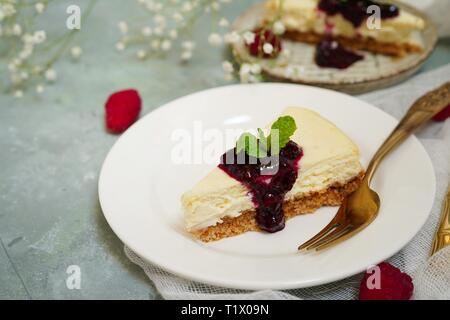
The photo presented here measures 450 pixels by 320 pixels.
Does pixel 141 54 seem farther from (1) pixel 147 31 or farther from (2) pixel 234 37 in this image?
(2) pixel 234 37

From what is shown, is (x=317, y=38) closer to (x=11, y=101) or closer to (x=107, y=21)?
(x=107, y=21)

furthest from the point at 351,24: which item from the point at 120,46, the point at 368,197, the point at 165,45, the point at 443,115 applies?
the point at 368,197

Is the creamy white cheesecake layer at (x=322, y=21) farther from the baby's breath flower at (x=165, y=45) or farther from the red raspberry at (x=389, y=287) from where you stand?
the red raspberry at (x=389, y=287)

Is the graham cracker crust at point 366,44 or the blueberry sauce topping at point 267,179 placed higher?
the graham cracker crust at point 366,44

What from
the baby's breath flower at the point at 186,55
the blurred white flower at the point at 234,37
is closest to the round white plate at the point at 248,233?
the blurred white flower at the point at 234,37

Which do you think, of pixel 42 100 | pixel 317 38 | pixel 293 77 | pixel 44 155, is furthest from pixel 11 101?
pixel 317 38

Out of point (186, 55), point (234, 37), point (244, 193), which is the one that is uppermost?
point (234, 37)
